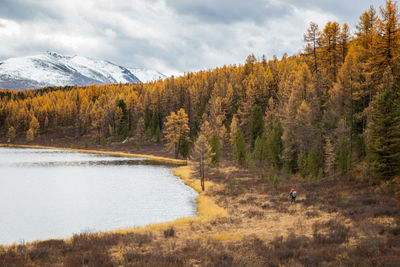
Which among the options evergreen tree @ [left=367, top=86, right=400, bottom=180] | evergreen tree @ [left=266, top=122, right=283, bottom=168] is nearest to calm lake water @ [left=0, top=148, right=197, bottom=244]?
evergreen tree @ [left=266, top=122, right=283, bottom=168]

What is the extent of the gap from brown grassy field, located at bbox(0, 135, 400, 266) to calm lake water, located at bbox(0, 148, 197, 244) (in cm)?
506

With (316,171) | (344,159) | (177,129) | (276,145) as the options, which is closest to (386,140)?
(344,159)

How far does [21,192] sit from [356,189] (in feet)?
133

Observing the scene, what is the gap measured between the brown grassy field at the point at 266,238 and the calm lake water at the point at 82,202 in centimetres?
506

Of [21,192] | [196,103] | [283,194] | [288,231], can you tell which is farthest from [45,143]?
[288,231]

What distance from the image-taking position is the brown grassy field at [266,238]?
12.4 metres

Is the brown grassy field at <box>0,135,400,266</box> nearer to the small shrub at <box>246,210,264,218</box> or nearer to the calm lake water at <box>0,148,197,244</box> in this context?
the small shrub at <box>246,210,264,218</box>

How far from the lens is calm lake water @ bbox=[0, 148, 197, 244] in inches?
993

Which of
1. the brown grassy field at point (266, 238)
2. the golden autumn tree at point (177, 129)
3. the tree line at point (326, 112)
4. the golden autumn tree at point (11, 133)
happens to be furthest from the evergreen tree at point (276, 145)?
the golden autumn tree at point (11, 133)

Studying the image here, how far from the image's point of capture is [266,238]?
675 inches

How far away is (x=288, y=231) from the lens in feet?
61.4

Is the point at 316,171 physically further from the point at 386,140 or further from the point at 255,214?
the point at 255,214

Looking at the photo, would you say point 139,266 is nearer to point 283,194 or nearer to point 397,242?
point 397,242

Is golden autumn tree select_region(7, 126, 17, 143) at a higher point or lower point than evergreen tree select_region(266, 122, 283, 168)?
higher
